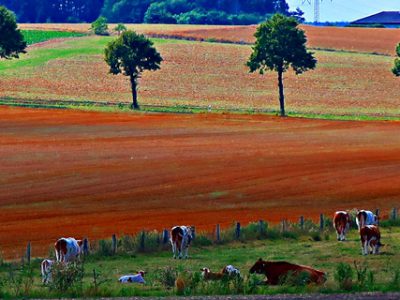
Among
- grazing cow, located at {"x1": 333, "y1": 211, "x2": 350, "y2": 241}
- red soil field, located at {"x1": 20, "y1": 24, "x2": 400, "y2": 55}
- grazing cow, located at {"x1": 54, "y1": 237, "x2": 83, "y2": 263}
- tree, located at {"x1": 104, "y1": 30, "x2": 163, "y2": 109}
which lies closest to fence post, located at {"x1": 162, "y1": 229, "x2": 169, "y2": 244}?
grazing cow, located at {"x1": 54, "y1": 237, "x2": 83, "y2": 263}

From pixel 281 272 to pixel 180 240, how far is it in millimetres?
7229

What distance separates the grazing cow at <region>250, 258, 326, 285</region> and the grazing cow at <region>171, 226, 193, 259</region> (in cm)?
601

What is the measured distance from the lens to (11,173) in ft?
193

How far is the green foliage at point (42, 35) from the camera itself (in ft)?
607

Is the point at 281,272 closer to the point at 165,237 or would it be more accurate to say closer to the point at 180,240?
the point at 180,240

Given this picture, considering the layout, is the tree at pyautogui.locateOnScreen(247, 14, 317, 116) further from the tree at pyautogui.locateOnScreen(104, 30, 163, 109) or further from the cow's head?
the cow's head

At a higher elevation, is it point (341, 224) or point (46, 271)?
point (46, 271)

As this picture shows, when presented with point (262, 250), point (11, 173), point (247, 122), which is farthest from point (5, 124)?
point (262, 250)

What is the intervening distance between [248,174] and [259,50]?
64.8 m

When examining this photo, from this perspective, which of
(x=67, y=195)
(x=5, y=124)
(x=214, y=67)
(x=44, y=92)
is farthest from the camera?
(x=214, y=67)

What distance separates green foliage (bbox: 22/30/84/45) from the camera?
185125 mm

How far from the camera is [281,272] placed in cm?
2769

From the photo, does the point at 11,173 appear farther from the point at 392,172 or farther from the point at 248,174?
the point at 392,172

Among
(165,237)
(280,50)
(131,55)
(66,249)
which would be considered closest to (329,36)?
(280,50)
